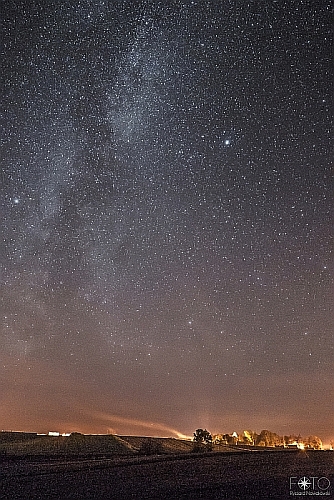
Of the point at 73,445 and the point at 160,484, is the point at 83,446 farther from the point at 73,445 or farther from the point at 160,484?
the point at 160,484

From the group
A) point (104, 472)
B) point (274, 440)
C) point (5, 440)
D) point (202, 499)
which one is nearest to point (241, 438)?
point (274, 440)

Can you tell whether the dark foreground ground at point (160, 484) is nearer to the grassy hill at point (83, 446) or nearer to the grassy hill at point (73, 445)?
the grassy hill at point (83, 446)

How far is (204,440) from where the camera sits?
347 feet

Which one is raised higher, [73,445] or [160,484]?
[73,445]

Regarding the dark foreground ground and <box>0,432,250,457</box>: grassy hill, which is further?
<box>0,432,250,457</box>: grassy hill

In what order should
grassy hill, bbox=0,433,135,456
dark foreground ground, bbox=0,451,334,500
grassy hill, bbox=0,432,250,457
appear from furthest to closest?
grassy hill, bbox=0,433,135,456 < grassy hill, bbox=0,432,250,457 < dark foreground ground, bbox=0,451,334,500

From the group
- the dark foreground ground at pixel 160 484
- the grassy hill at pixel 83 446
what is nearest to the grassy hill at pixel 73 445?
the grassy hill at pixel 83 446

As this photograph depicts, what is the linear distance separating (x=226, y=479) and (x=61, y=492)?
994cm

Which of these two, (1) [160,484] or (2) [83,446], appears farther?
(2) [83,446]

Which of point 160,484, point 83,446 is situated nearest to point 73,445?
point 83,446

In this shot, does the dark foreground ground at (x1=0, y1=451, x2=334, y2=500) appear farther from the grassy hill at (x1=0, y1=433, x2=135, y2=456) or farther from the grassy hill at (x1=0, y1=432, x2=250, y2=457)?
the grassy hill at (x1=0, y1=433, x2=135, y2=456)

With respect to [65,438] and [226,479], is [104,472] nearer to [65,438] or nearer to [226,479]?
[226,479]

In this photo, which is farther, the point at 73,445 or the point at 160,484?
the point at 73,445

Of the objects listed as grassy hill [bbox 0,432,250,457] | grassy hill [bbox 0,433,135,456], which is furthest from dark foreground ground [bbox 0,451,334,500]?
grassy hill [bbox 0,433,135,456]
